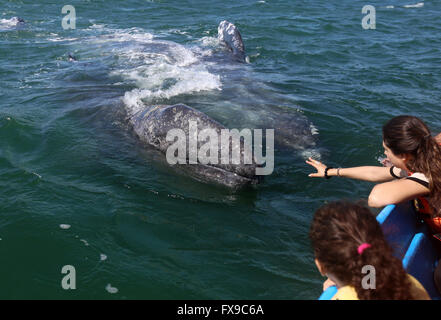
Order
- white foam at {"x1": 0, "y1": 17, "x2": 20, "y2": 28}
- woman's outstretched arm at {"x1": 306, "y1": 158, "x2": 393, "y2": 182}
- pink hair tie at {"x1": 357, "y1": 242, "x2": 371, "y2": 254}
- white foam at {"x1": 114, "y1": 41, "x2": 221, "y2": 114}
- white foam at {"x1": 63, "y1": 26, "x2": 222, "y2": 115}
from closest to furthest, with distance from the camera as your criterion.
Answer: pink hair tie at {"x1": 357, "y1": 242, "x2": 371, "y2": 254} → woman's outstretched arm at {"x1": 306, "y1": 158, "x2": 393, "y2": 182} → white foam at {"x1": 114, "y1": 41, "x2": 221, "y2": 114} → white foam at {"x1": 63, "y1": 26, "x2": 222, "y2": 115} → white foam at {"x1": 0, "y1": 17, "x2": 20, "y2": 28}

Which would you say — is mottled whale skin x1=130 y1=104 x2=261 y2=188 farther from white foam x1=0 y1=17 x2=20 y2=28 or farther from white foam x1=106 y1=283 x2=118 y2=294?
white foam x1=0 y1=17 x2=20 y2=28

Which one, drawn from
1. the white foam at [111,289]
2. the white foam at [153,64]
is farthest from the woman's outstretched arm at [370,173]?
the white foam at [153,64]

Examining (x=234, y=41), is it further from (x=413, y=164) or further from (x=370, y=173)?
(x=413, y=164)

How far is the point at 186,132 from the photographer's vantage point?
7059mm

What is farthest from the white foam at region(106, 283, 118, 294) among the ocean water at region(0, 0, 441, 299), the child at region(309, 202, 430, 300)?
the child at region(309, 202, 430, 300)

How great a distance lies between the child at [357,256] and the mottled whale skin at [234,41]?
11436 mm

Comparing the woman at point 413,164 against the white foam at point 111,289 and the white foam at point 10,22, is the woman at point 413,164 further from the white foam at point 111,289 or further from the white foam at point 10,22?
the white foam at point 10,22

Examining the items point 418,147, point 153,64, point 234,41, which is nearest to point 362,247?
point 418,147

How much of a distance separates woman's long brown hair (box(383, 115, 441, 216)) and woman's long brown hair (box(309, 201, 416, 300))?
4.17ft

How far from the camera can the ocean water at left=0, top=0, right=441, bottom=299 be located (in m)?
4.95

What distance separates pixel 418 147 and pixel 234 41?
11.2 m

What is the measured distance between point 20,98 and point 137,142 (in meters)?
3.98

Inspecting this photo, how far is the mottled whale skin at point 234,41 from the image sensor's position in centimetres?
1429

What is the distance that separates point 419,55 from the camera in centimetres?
1416
